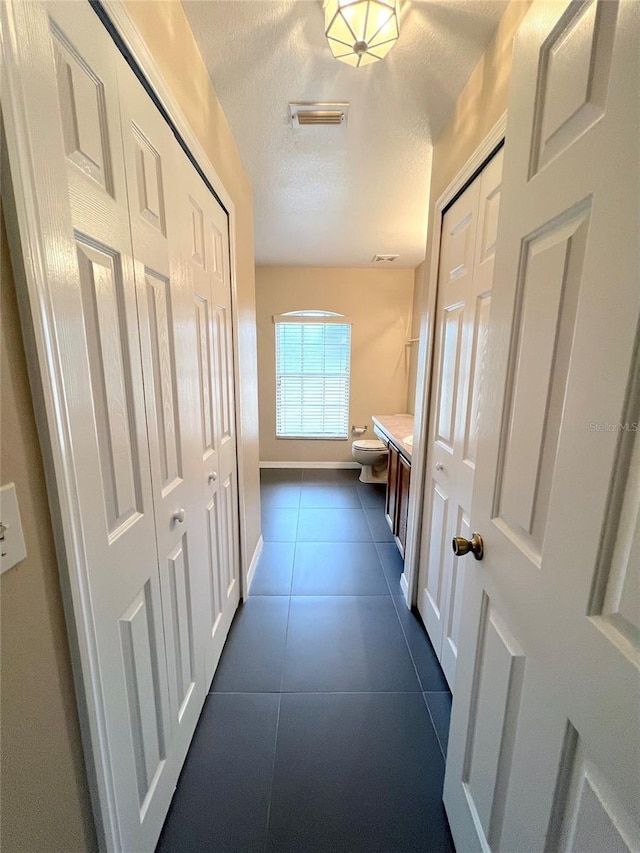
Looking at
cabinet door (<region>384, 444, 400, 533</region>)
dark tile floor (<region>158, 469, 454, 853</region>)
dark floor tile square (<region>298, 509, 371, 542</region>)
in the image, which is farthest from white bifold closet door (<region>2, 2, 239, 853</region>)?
cabinet door (<region>384, 444, 400, 533</region>)

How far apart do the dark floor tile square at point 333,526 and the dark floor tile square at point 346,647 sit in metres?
0.72

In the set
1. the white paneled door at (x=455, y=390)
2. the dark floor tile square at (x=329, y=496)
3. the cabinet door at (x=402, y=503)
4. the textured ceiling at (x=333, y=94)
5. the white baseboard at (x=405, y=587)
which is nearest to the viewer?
the textured ceiling at (x=333, y=94)

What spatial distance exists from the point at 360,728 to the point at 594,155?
1.85 m

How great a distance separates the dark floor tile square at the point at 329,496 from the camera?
3445 millimetres

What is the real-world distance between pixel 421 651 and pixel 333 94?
102 inches

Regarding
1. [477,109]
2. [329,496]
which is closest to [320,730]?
[329,496]

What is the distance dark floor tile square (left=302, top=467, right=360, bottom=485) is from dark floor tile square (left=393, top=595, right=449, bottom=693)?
2.17 metres

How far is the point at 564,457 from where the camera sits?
0.56 meters

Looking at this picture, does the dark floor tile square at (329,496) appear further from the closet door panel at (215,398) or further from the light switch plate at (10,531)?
the light switch plate at (10,531)

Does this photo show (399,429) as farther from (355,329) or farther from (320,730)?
(320,730)

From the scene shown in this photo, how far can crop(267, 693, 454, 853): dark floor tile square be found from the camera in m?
1.03

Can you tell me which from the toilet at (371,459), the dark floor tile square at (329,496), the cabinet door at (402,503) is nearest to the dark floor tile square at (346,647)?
the cabinet door at (402,503)

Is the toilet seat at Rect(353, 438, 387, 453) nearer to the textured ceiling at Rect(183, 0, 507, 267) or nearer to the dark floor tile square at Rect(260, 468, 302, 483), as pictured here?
the dark floor tile square at Rect(260, 468, 302, 483)

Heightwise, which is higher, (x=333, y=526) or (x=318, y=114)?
(x=318, y=114)
